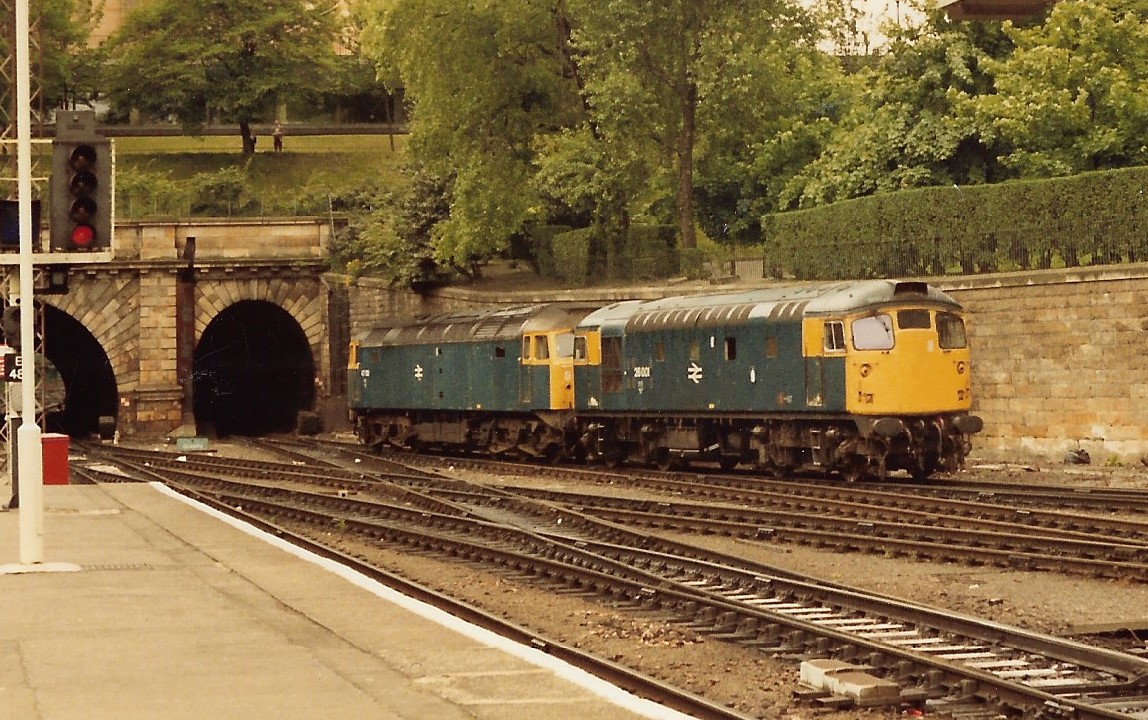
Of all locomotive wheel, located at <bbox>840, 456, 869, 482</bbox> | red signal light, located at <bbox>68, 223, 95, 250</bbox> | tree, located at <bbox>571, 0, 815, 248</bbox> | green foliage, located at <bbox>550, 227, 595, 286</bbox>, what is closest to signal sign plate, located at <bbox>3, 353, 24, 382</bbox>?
red signal light, located at <bbox>68, 223, 95, 250</bbox>

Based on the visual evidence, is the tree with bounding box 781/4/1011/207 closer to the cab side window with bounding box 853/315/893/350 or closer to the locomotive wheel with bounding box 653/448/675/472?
the locomotive wheel with bounding box 653/448/675/472

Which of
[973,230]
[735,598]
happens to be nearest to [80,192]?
[735,598]

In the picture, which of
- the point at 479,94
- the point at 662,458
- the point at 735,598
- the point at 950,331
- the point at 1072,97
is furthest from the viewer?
the point at 479,94

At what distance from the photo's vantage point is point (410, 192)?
56219mm

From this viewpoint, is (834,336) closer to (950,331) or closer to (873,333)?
(873,333)

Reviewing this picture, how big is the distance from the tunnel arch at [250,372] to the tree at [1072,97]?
1311 inches

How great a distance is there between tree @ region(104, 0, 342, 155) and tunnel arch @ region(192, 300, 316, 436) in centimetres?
1183

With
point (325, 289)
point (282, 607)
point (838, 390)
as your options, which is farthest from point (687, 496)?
point (325, 289)

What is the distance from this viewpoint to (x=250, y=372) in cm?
7156

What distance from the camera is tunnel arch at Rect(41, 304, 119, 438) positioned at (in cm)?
7081

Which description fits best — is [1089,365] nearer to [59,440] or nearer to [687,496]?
[687,496]

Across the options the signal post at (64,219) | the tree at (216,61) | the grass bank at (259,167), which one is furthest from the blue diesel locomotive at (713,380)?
the tree at (216,61)

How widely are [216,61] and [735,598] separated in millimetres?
67289

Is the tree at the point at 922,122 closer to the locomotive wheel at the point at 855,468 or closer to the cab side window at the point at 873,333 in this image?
the locomotive wheel at the point at 855,468
